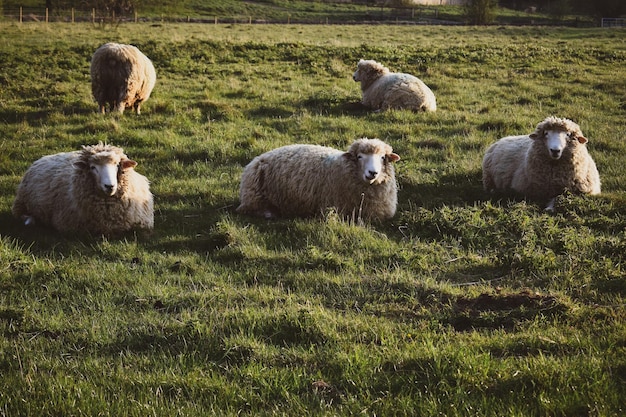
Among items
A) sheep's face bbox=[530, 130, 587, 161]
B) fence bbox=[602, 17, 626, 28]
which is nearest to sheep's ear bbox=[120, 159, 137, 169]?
sheep's face bbox=[530, 130, 587, 161]

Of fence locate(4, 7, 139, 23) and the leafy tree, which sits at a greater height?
the leafy tree

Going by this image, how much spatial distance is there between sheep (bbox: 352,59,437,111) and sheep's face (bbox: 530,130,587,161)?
5.43 meters

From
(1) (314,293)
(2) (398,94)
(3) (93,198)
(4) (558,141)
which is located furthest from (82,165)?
(2) (398,94)

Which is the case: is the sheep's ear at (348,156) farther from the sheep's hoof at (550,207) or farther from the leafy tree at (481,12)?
the leafy tree at (481,12)

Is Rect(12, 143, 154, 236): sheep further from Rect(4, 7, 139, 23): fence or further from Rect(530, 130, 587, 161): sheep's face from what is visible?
Rect(4, 7, 139, 23): fence

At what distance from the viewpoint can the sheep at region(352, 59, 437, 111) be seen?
526 inches

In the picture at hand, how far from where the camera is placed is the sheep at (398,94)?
13352 millimetres

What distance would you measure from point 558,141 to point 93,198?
5.90 meters

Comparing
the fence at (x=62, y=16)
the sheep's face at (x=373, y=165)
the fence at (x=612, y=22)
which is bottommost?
the sheep's face at (x=373, y=165)

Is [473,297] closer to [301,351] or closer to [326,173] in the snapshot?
[301,351]

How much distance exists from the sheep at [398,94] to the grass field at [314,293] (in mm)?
1508

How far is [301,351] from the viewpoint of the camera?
13.2 ft

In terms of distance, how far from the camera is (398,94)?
1350 centimetres

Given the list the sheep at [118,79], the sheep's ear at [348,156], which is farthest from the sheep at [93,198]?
the sheep at [118,79]
